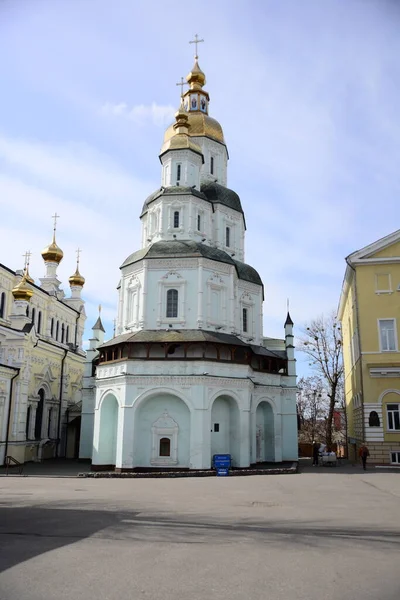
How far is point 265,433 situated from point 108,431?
9.88 meters

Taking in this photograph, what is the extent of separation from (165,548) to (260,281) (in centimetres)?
2669

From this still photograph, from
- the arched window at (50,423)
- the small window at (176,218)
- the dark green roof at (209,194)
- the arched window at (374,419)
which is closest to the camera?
the arched window at (374,419)

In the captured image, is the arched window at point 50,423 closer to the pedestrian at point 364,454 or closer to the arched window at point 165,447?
the arched window at point 165,447

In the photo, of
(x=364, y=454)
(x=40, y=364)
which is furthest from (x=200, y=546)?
(x=40, y=364)

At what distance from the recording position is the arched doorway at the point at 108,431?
26016mm

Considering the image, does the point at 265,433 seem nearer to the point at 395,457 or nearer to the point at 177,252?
the point at 395,457

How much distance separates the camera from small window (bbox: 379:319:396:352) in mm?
26531

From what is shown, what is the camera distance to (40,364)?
114 feet

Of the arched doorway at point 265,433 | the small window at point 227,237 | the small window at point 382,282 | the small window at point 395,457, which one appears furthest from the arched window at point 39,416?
the small window at point 382,282

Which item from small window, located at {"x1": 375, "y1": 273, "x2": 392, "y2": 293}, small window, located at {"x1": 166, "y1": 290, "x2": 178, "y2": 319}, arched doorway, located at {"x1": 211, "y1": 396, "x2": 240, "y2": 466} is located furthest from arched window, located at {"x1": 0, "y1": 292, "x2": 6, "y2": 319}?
small window, located at {"x1": 375, "y1": 273, "x2": 392, "y2": 293}

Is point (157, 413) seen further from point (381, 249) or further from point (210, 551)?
point (210, 551)

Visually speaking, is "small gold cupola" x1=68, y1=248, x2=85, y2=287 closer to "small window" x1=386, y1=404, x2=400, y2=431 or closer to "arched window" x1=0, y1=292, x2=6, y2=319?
"arched window" x1=0, y1=292, x2=6, y2=319

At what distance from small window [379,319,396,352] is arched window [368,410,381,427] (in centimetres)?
328

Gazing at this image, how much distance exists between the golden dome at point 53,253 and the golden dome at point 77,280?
3418mm
